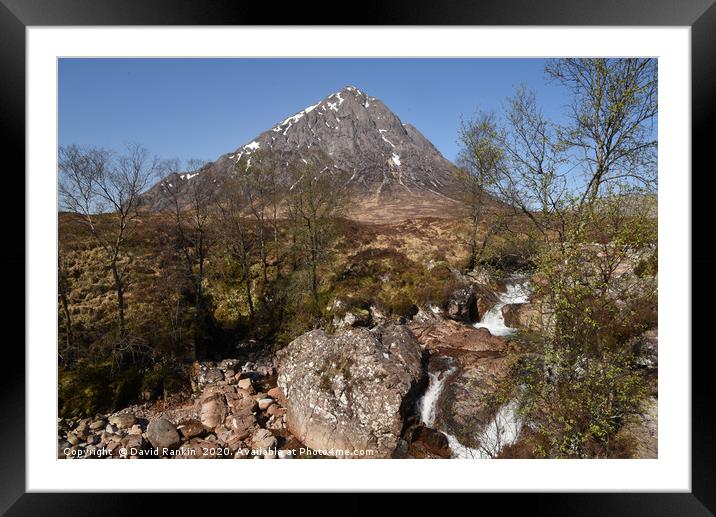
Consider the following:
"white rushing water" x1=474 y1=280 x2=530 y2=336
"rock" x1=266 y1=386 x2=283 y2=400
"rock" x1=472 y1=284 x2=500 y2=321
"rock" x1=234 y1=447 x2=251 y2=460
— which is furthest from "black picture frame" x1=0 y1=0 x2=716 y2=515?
"rock" x1=472 y1=284 x2=500 y2=321

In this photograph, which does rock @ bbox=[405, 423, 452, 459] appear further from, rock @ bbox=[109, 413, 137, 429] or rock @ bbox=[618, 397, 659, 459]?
rock @ bbox=[109, 413, 137, 429]

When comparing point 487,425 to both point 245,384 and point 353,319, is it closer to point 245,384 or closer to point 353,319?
point 353,319

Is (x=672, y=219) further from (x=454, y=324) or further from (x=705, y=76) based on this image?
(x=454, y=324)

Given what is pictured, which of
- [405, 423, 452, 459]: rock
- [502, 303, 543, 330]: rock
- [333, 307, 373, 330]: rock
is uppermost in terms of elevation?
[502, 303, 543, 330]: rock

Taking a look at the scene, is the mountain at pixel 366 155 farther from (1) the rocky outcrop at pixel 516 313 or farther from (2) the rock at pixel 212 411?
(2) the rock at pixel 212 411
